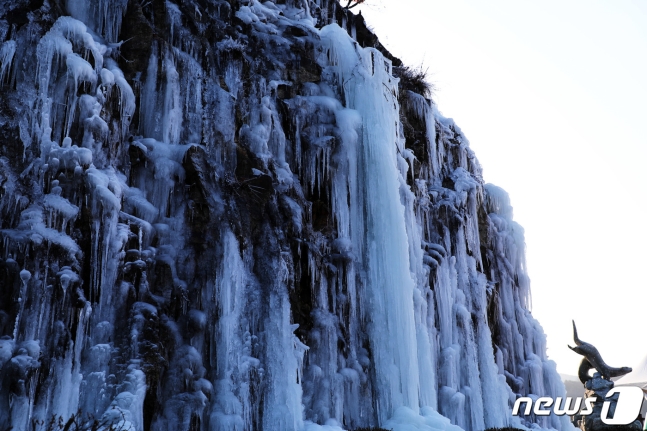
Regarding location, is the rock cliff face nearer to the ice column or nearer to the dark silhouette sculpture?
the ice column

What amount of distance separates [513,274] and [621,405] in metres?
10.5

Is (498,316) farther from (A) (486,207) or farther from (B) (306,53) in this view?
(B) (306,53)

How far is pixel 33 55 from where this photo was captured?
10.9 m

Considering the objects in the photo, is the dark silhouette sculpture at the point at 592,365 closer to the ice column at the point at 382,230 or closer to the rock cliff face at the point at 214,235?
the rock cliff face at the point at 214,235

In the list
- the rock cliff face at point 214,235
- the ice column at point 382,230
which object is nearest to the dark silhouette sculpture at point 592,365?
the rock cliff face at point 214,235

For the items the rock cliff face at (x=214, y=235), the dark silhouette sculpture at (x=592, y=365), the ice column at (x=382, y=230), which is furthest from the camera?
the ice column at (x=382, y=230)

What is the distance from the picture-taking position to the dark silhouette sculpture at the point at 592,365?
12464 millimetres

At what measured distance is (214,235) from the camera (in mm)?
11695

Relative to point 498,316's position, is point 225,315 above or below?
below

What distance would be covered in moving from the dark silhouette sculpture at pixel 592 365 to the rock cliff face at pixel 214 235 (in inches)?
104

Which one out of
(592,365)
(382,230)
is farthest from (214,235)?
(592,365)

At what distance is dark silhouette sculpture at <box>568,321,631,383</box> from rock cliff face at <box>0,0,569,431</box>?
8.63ft

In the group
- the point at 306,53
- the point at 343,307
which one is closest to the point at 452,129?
the point at 306,53

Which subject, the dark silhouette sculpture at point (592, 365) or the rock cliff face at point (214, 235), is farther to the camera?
the dark silhouette sculpture at point (592, 365)
